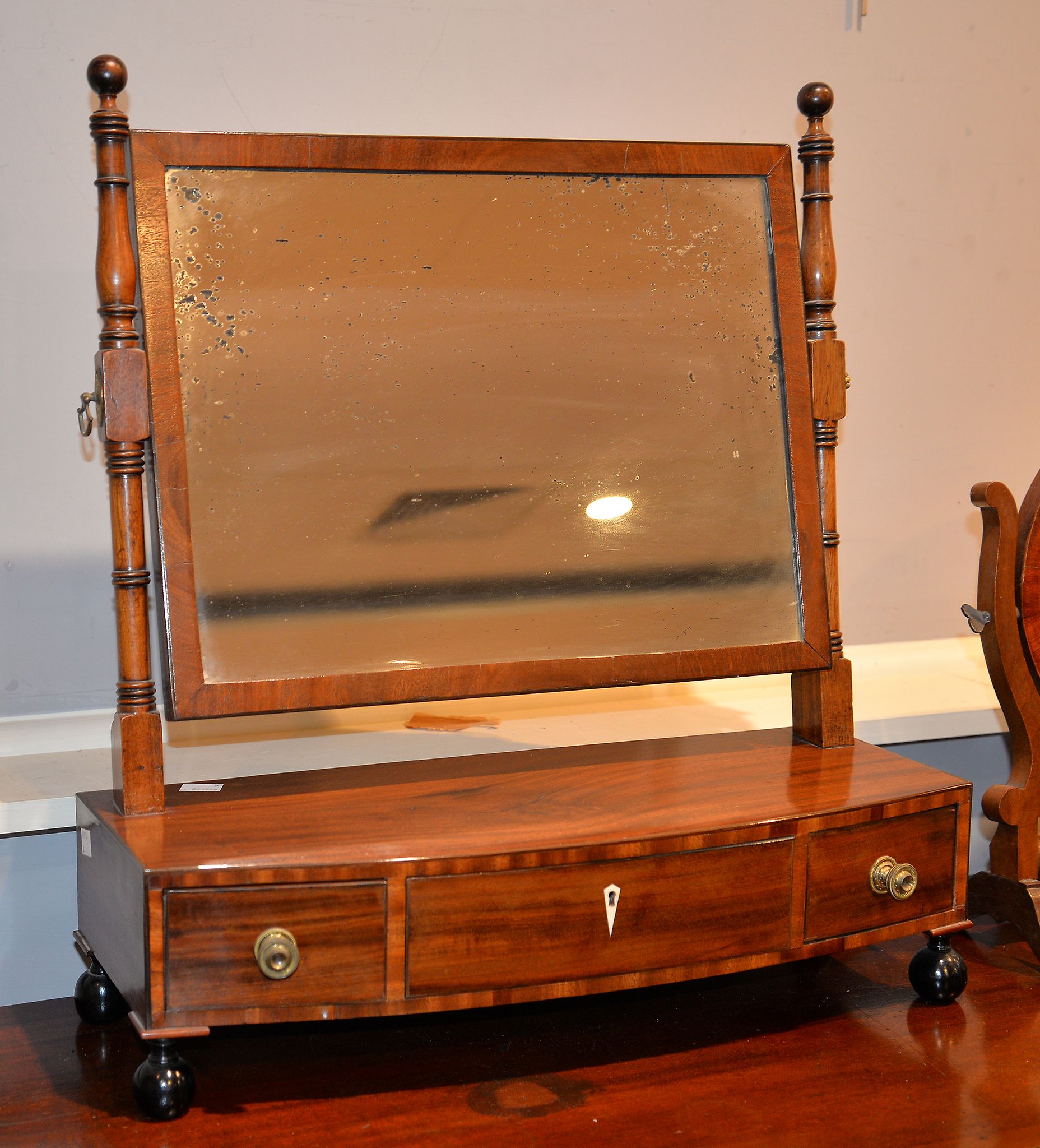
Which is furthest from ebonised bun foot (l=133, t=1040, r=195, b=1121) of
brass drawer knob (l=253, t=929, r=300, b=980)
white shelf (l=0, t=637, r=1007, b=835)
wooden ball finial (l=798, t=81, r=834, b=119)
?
wooden ball finial (l=798, t=81, r=834, b=119)

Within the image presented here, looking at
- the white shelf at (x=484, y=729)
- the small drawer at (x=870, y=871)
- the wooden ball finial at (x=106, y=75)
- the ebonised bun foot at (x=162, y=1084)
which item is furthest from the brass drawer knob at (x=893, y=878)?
the wooden ball finial at (x=106, y=75)

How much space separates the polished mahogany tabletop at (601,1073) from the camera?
1.00 m

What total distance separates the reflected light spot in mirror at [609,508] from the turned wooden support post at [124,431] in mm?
434

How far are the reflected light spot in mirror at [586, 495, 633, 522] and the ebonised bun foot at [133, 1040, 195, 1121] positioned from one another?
619 mm

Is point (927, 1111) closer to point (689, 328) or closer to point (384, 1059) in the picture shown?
point (384, 1059)

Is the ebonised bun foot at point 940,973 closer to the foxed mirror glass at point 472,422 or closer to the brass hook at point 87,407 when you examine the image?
the foxed mirror glass at point 472,422

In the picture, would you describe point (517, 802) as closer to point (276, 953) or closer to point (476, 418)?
point (276, 953)

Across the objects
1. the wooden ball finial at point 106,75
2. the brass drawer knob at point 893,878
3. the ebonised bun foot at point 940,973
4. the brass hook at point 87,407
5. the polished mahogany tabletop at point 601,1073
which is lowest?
the polished mahogany tabletop at point 601,1073

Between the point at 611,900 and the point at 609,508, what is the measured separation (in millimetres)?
391

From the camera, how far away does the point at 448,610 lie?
3.73 feet

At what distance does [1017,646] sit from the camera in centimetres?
132

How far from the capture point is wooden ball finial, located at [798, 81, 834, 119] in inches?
49.2

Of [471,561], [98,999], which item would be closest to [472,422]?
[471,561]

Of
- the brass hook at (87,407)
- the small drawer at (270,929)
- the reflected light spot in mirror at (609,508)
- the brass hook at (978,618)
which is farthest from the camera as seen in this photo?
the brass hook at (978,618)
